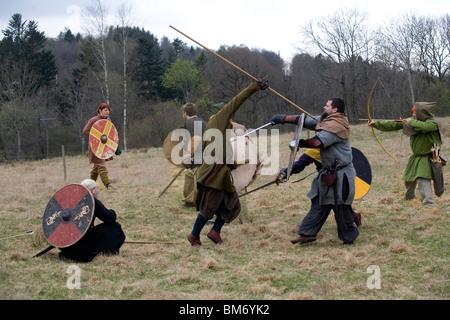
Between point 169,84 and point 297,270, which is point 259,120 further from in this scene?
point 297,270

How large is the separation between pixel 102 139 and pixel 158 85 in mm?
36093

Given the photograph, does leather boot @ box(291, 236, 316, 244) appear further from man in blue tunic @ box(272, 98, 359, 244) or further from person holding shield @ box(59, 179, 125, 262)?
person holding shield @ box(59, 179, 125, 262)

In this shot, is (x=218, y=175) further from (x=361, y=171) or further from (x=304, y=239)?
(x=361, y=171)

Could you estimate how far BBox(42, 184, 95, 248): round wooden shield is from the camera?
4691 millimetres

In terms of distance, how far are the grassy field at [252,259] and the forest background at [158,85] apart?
19858 mm

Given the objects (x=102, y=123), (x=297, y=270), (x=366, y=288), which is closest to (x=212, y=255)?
(x=297, y=270)

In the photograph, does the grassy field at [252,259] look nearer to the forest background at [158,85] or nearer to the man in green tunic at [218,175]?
the man in green tunic at [218,175]

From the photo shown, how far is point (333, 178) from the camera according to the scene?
528 cm

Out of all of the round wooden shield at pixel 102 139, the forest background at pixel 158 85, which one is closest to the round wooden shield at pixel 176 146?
the round wooden shield at pixel 102 139

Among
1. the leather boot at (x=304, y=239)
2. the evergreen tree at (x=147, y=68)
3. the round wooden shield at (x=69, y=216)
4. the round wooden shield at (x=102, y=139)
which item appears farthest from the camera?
the evergreen tree at (x=147, y=68)

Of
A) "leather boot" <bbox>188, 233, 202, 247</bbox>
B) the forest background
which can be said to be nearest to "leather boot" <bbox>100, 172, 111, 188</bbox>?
"leather boot" <bbox>188, 233, 202, 247</bbox>

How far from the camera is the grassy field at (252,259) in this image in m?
3.94

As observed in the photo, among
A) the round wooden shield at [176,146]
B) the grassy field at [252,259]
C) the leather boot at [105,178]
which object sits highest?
the round wooden shield at [176,146]

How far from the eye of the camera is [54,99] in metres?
41.3
